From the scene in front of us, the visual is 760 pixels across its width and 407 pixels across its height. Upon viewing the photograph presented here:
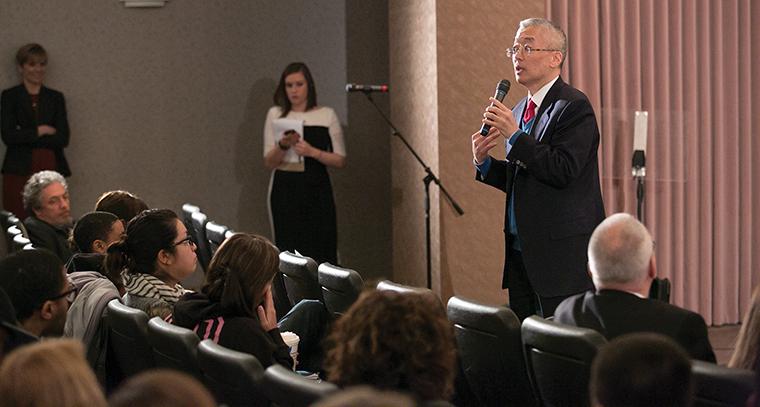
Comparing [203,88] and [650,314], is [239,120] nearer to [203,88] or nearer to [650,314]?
[203,88]

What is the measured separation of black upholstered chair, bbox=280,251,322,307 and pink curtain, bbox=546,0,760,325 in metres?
2.76

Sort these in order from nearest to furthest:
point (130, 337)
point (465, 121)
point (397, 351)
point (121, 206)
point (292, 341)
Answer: point (397, 351), point (130, 337), point (292, 341), point (121, 206), point (465, 121)

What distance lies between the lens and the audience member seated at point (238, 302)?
2158mm

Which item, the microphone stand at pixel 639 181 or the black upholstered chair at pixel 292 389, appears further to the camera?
the microphone stand at pixel 639 181

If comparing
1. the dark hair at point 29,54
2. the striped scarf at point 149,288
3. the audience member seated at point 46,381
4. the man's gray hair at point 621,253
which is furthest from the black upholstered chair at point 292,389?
the dark hair at point 29,54

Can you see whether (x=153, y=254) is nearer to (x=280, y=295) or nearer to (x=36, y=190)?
(x=280, y=295)

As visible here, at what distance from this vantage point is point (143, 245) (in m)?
2.75

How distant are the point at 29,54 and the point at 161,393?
5.71 metres

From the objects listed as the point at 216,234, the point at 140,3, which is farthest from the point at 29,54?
the point at 216,234

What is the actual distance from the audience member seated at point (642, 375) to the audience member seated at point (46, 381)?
0.80 meters

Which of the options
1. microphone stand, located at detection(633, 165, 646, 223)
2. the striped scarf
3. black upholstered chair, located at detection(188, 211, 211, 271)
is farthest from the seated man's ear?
microphone stand, located at detection(633, 165, 646, 223)

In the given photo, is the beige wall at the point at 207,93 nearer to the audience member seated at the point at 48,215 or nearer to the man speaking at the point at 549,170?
the audience member seated at the point at 48,215

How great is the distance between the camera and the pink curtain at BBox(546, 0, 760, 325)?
5.16 m

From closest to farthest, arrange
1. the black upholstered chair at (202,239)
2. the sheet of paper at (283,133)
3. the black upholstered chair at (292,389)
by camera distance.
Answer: the black upholstered chair at (292,389) → the black upholstered chair at (202,239) → the sheet of paper at (283,133)
